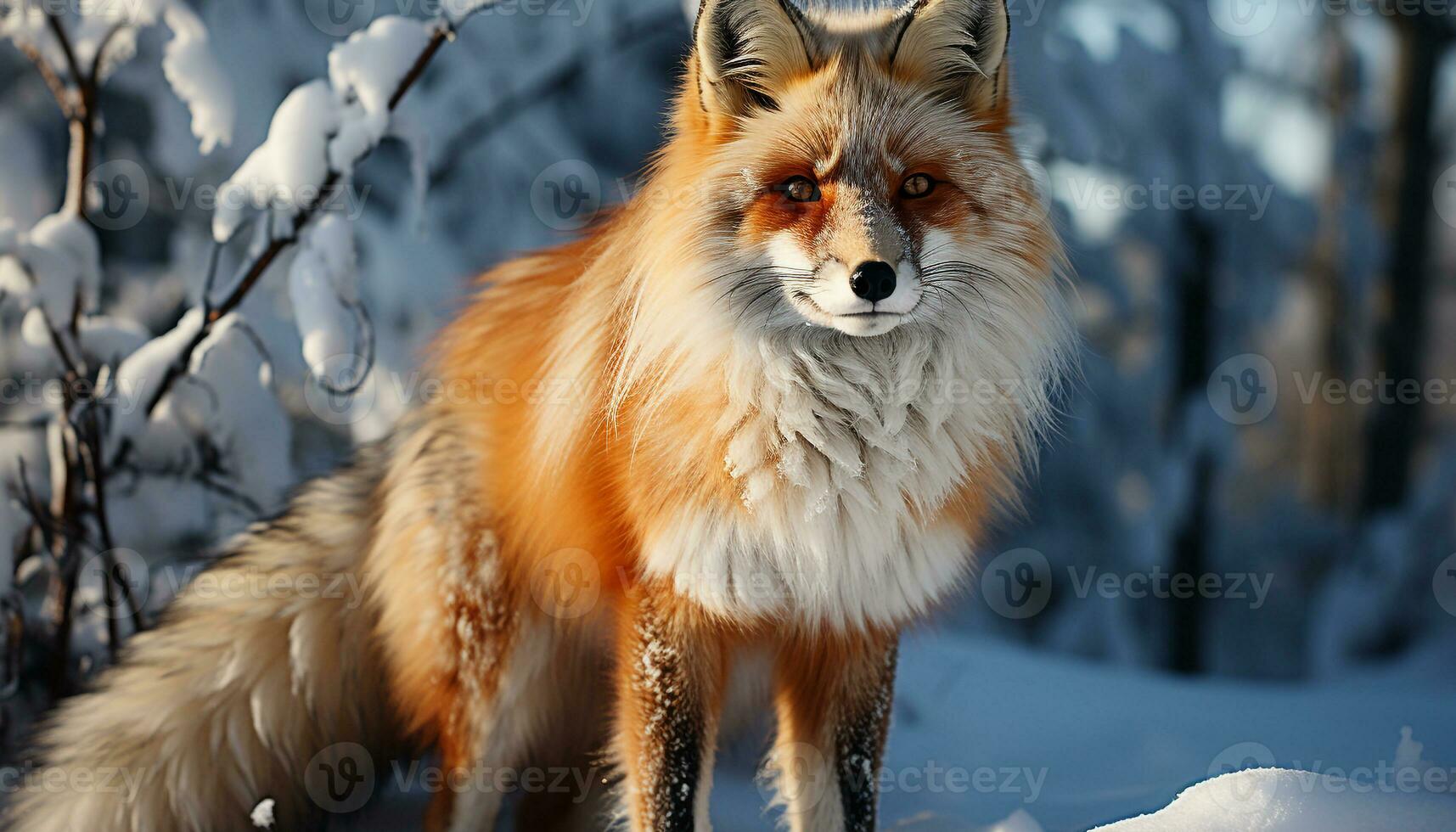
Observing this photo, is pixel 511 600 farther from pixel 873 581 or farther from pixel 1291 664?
pixel 1291 664

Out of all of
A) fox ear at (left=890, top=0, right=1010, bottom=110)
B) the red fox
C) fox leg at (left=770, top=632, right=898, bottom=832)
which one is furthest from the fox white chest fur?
fox ear at (left=890, top=0, right=1010, bottom=110)

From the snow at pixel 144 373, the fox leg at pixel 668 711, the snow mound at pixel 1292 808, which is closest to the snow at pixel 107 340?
A: the snow at pixel 144 373

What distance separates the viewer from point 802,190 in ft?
6.14

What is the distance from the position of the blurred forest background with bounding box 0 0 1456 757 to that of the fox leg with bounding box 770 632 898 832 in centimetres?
225

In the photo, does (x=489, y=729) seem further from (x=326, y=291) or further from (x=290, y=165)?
(x=290, y=165)

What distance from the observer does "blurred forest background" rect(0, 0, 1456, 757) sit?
415cm

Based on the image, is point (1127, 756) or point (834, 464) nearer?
point (834, 464)

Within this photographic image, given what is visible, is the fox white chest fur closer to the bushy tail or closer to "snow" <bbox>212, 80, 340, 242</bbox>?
the bushy tail

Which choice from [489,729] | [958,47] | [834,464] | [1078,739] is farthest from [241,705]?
[1078,739]

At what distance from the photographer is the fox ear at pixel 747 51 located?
6.36ft

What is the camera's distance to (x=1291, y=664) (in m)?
6.83

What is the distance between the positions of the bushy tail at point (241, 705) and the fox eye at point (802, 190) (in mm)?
1582

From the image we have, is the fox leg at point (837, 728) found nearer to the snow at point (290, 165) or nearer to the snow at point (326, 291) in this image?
the snow at point (326, 291)

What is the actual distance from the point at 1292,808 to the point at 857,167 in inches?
56.7
